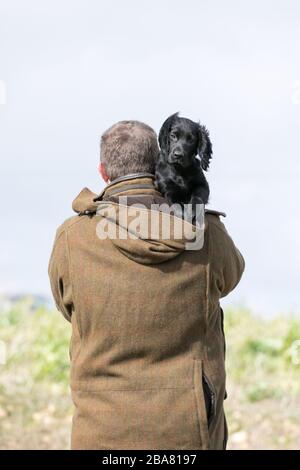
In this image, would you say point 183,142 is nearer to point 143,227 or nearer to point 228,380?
point 143,227

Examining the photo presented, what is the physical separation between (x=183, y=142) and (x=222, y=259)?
0.58m

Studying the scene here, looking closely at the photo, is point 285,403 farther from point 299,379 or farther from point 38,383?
point 38,383

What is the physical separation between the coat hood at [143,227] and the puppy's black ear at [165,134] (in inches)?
7.6

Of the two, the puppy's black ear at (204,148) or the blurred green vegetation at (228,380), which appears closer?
the puppy's black ear at (204,148)

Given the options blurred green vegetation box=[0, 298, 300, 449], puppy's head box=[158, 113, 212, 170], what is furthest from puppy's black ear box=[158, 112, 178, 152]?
blurred green vegetation box=[0, 298, 300, 449]

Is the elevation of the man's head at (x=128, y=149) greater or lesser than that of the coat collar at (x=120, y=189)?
greater

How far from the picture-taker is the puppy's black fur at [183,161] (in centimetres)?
353

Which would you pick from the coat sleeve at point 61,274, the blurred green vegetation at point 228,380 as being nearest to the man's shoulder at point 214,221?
the coat sleeve at point 61,274

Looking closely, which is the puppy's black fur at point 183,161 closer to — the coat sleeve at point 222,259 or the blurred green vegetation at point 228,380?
the coat sleeve at point 222,259

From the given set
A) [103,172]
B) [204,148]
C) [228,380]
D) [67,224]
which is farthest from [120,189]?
[228,380]

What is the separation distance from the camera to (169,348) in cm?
354

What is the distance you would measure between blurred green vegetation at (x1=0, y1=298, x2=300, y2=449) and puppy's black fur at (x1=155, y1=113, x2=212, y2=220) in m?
3.83
